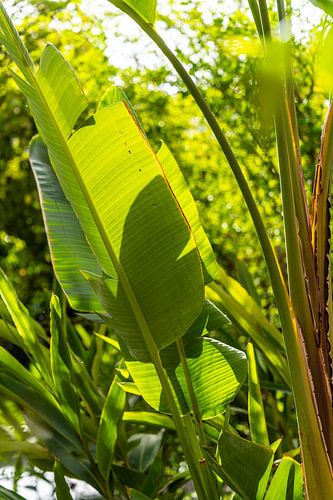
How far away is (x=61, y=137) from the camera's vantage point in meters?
0.95

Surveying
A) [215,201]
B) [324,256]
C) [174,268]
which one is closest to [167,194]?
[174,268]

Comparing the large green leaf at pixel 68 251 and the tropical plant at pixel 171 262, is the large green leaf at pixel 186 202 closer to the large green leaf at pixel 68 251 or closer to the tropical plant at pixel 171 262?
the tropical plant at pixel 171 262

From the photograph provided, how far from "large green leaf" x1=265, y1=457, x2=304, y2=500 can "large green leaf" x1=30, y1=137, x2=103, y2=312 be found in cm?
34

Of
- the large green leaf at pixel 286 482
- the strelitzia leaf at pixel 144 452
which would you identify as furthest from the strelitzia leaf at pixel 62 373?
the large green leaf at pixel 286 482

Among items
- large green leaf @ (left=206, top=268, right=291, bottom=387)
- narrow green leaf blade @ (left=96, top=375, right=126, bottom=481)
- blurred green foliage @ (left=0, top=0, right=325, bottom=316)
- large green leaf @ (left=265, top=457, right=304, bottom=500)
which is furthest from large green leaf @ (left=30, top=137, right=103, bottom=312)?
blurred green foliage @ (left=0, top=0, right=325, bottom=316)

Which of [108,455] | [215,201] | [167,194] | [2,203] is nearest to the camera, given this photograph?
[167,194]

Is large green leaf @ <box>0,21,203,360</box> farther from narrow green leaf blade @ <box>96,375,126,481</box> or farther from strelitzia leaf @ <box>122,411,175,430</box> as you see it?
strelitzia leaf @ <box>122,411,175,430</box>

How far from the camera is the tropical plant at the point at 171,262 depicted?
0.93 meters

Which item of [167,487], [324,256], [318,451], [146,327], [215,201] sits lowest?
[167,487]

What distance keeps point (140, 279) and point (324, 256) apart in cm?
26

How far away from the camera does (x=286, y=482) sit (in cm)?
101

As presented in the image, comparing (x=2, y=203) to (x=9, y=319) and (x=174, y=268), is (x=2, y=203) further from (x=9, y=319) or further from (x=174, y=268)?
(x=174, y=268)

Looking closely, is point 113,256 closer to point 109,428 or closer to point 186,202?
point 186,202

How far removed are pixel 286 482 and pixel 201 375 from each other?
Result: 0.19 meters
